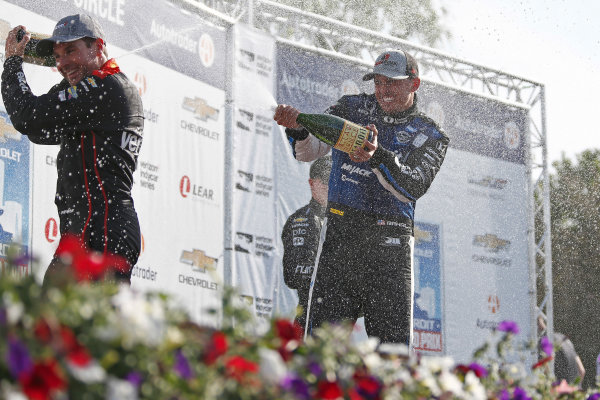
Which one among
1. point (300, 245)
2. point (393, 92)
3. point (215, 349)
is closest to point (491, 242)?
point (300, 245)

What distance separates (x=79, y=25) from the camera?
4.69m

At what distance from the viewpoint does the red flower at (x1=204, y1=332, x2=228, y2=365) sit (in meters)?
1.90

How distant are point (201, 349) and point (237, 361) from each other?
139mm

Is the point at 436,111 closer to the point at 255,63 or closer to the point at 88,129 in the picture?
the point at 255,63

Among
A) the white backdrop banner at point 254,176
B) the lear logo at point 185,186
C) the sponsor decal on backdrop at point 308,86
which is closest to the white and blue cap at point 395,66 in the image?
the lear logo at point 185,186

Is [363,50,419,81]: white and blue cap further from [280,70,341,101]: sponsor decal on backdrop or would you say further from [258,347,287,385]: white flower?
[280,70,341,101]: sponsor decal on backdrop

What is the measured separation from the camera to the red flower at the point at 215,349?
190 centimetres

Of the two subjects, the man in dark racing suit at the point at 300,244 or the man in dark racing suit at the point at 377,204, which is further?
the man in dark racing suit at the point at 300,244

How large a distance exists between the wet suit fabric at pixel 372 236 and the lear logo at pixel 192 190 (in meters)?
3.28

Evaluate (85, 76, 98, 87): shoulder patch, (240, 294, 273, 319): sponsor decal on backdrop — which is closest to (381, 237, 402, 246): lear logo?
(85, 76, 98, 87): shoulder patch

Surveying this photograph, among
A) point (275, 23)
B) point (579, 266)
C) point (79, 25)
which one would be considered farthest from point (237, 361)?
point (579, 266)

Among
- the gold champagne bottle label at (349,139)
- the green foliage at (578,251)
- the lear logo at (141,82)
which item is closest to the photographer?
the gold champagne bottle label at (349,139)

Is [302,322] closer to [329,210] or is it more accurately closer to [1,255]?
[329,210]

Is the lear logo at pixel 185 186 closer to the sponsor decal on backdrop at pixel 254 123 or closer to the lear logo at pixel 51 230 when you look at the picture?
the sponsor decal on backdrop at pixel 254 123
